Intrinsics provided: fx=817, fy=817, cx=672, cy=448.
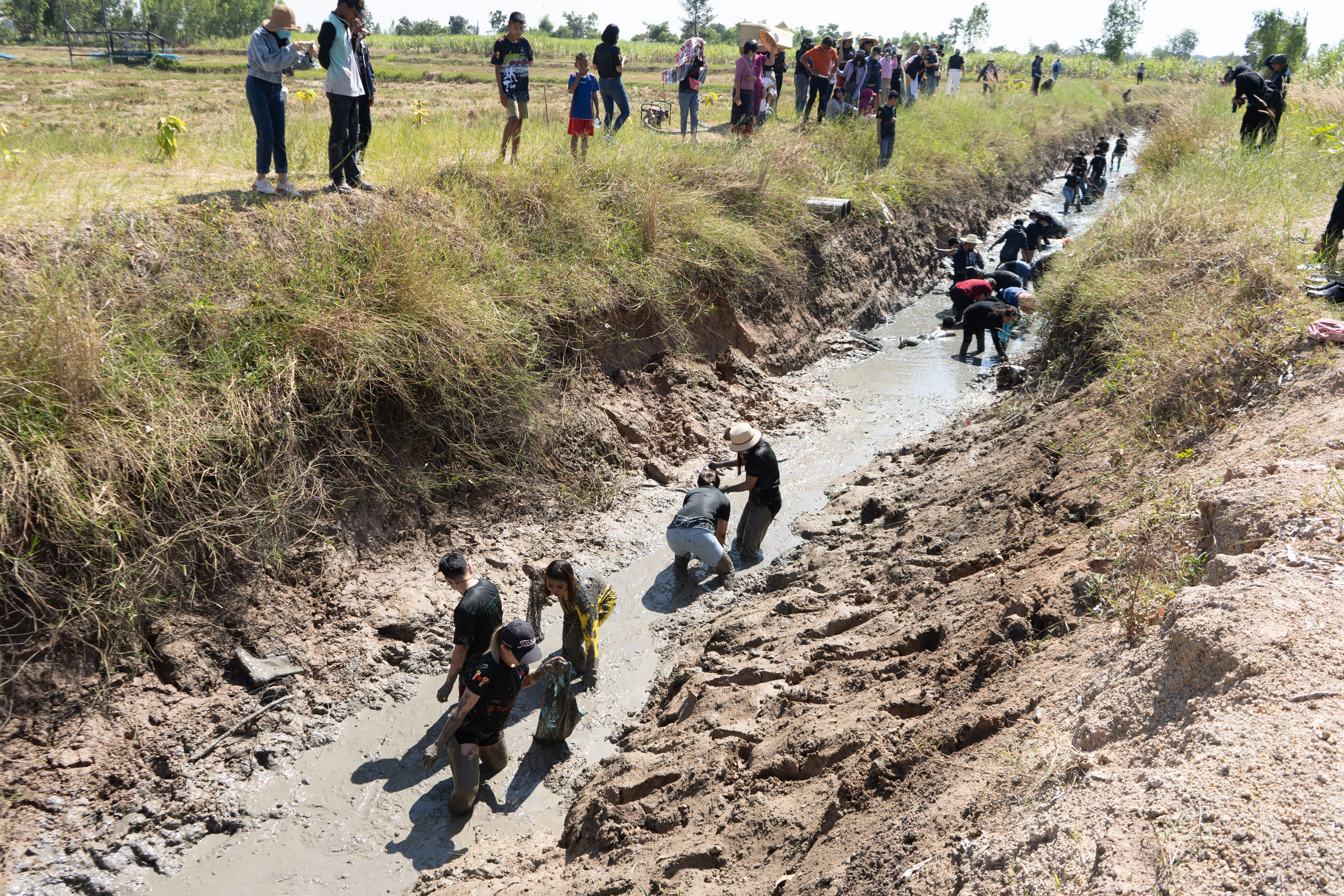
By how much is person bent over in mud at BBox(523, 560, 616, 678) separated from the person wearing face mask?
4.88 metres

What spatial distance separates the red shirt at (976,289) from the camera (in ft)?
41.6

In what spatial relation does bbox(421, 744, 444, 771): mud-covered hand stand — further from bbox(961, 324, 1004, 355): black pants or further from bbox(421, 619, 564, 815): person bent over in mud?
bbox(961, 324, 1004, 355): black pants

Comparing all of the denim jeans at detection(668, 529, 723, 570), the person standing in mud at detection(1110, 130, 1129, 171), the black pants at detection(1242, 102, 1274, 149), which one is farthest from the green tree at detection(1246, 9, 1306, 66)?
the denim jeans at detection(668, 529, 723, 570)

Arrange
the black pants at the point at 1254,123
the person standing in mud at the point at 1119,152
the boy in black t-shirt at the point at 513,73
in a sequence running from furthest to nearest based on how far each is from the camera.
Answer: the person standing in mud at the point at 1119,152 → the black pants at the point at 1254,123 → the boy in black t-shirt at the point at 513,73

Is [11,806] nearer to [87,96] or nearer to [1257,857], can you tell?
[1257,857]

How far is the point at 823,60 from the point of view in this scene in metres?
15.5

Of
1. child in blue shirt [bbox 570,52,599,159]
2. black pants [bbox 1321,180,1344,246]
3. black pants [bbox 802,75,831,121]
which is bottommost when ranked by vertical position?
black pants [bbox 1321,180,1344,246]

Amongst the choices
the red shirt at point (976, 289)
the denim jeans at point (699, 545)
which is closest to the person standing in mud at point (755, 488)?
the denim jeans at point (699, 545)

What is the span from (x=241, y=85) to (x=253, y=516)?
73.0 ft

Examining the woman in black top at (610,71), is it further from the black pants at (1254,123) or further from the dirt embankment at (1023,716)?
the black pants at (1254,123)

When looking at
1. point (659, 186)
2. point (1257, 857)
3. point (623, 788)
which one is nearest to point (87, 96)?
point (659, 186)

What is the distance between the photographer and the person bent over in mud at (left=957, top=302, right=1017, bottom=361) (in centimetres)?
1195

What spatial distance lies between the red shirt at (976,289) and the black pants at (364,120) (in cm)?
880

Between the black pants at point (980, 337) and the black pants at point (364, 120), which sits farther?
the black pants at point (980, 337)
